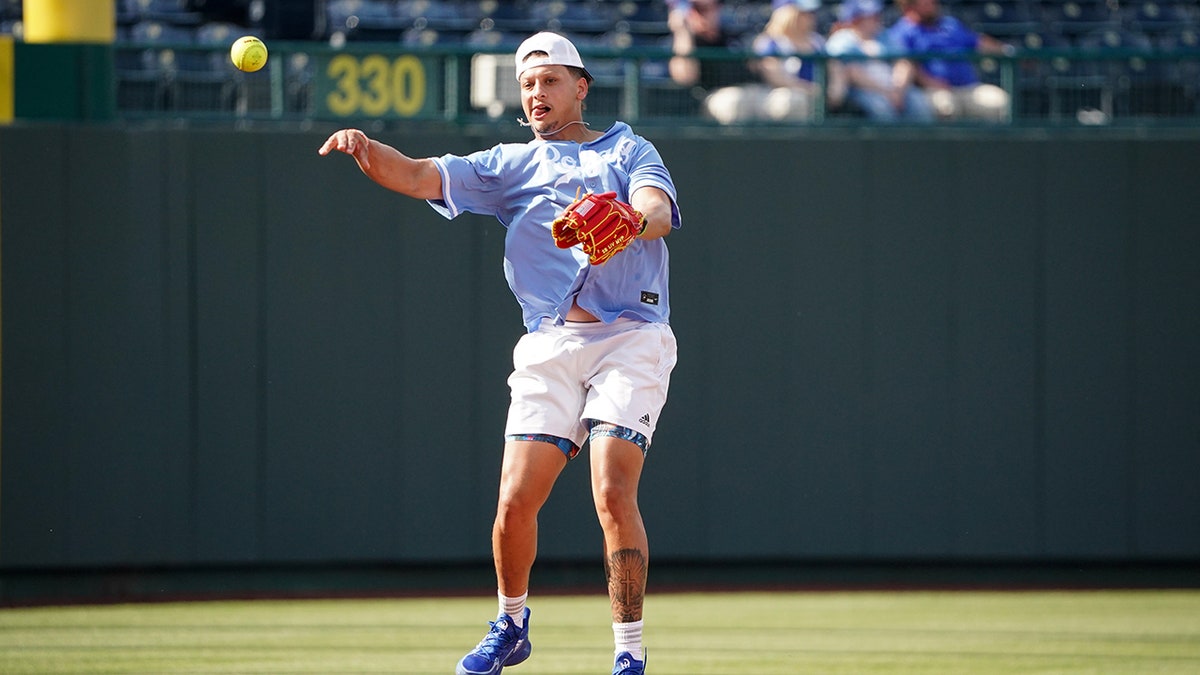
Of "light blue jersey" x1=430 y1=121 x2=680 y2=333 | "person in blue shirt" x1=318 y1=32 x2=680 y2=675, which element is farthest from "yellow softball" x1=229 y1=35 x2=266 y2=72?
"light blue jersey" x1=430 y1=121 x2=680 y2=333

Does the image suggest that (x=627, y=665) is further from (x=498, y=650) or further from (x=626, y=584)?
(x=498, y=650)

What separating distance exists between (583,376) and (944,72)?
16.8ft

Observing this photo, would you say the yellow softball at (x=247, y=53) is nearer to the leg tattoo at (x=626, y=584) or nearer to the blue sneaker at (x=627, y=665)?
the leg tattoo at (x=626, y=584)

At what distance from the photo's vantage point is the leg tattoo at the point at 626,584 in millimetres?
4762

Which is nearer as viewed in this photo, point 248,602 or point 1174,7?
point 248,602

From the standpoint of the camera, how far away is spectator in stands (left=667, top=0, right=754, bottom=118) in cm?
908

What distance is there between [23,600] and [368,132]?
321 centimetres

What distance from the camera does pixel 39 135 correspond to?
28.1ft

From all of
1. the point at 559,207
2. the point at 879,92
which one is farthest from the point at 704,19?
the point at 559,207

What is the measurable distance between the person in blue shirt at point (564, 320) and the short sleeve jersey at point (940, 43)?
4.72 meters

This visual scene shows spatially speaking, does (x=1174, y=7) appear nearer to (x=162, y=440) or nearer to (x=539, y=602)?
(x=539, y=602)

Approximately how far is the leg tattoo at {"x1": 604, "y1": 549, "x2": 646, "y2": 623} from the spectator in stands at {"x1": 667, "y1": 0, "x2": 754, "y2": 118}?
4730 millimetres

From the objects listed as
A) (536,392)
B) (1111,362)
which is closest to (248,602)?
(536,392)

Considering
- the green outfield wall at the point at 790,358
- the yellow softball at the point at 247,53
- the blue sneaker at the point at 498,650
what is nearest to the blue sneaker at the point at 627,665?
the blue sneaker at the point at 498,650
